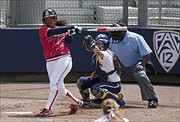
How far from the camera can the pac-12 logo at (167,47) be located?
1162cm

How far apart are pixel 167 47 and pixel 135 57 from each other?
7.08 feet

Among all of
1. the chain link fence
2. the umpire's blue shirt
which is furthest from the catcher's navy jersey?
the chain link fence

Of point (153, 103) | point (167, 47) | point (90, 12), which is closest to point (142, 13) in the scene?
point (167, 47)

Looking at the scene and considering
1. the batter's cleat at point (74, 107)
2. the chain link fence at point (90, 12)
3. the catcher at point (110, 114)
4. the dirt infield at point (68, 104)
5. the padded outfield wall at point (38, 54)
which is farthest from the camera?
the chain link fence at point (90, 12)

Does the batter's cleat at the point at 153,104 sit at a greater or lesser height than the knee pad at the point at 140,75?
lesser

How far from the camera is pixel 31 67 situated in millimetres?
12070

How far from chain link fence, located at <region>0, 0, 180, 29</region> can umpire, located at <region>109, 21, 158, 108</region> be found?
103 inches

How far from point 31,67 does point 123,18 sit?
2.13 metres

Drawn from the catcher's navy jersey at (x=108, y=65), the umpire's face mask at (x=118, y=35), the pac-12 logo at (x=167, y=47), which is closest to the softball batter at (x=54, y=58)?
the catcher's navy jersey at (x=108, y=65)

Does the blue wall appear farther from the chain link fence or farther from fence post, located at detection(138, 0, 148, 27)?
fence post, located at detection(138, 0, 148, 27)

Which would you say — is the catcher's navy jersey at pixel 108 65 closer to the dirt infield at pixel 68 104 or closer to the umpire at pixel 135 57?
the dirt infield at pixel 68 104

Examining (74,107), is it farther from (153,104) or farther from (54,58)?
(153,104)

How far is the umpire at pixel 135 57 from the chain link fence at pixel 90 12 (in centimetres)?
261

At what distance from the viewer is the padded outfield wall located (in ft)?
38.5
